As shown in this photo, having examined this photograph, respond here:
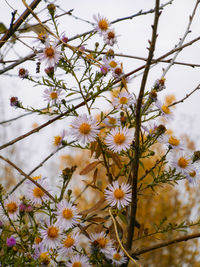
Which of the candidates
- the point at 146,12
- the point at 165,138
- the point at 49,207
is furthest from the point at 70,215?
the point at 146,12

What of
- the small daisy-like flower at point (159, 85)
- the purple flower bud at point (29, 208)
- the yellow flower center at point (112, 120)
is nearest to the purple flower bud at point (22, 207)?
the purple flower bud at point (29, 208)

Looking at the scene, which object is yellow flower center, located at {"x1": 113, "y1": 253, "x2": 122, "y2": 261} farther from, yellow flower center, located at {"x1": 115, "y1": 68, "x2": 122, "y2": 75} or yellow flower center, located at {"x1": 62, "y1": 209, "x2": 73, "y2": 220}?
yellow flower center, located at {"x1": 115, "y1": 68, "x2": 122, "y2": 75}

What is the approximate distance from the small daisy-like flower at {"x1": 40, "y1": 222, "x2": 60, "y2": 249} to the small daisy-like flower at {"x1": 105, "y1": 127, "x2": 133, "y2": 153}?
0.16 metres

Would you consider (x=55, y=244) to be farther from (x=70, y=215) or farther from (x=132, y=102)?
(x=132, y=102)

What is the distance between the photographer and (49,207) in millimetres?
475

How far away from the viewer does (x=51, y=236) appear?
0.46 metres

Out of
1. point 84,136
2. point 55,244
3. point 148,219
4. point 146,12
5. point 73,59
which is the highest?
point 148,219

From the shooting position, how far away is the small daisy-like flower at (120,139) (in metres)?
0.47

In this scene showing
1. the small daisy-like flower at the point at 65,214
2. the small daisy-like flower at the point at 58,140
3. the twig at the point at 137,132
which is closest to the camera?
the twig at the point at 137,132

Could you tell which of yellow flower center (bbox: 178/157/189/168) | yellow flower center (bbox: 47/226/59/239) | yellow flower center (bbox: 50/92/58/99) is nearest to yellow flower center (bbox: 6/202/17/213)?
yellow flower center (bbox: 47/226/59/239)

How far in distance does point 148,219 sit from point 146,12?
351 centimetres

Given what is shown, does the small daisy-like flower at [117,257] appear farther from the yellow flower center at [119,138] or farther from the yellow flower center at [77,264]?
the yellow flower center at [119,138]

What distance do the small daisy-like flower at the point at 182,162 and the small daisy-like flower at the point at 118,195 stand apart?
0.35ft

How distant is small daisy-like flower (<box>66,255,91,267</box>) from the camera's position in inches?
18.4
